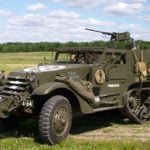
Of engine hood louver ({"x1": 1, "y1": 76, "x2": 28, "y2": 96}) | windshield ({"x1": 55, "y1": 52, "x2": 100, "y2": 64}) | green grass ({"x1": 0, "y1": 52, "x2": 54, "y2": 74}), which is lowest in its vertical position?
green grass ({"x1": 0, "y1": 52, "x2": 54, "y2": 74})

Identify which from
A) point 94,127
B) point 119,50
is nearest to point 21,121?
point 94,127

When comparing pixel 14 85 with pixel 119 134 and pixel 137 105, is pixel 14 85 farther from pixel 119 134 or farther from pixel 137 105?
pixel 137 105

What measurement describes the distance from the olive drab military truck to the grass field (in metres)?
0.33

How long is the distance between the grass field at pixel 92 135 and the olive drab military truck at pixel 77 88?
327mm

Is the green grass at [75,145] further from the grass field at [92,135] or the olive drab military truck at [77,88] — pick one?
the olive drab military truck at [77,88]

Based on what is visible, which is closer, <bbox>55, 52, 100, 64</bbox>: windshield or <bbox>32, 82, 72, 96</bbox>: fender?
<bbox>32, 82, 72, 96</bbox>: fender

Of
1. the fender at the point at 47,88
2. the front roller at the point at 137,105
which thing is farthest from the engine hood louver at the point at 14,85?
the front roller at the point at 137,105

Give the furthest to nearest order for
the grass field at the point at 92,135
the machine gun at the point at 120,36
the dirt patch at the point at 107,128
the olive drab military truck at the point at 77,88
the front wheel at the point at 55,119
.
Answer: the machine gun at the point at 120,36 < the dirt patch at the point at 107,128 < the olive drab military truck at the point at 77,88 < the front wheel at the point at 55,119 < the grass field at the point at 92,135

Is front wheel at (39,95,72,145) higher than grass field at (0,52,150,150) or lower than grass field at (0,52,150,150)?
higher

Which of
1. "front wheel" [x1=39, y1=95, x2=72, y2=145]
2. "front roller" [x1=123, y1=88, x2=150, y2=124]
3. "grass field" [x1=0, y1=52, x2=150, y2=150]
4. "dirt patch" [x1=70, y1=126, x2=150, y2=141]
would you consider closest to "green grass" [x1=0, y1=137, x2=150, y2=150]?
"grass field" [x1=0, y1=52, x2=150, y2=150]

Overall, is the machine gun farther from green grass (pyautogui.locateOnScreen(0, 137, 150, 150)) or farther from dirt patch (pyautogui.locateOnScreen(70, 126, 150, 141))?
green grass (pyautogui.locateOnScreen(0, 137, 150, 150))

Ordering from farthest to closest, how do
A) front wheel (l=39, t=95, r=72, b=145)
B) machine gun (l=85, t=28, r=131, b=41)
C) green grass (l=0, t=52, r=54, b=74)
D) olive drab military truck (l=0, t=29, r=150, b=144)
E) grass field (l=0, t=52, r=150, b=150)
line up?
green grass (l=0, t=52, r=54, b=74) → machine gun (l=85, t=28, r=131, b=41) → olive drab military truck (l=0, t=29, r=150, b=144) → front wheel (l=39, t=95, r=72, b=145) → grass field (l=0, t=52, r=150, b=150)

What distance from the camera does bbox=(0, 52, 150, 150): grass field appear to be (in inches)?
385

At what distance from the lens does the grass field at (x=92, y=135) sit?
9.79 meters
